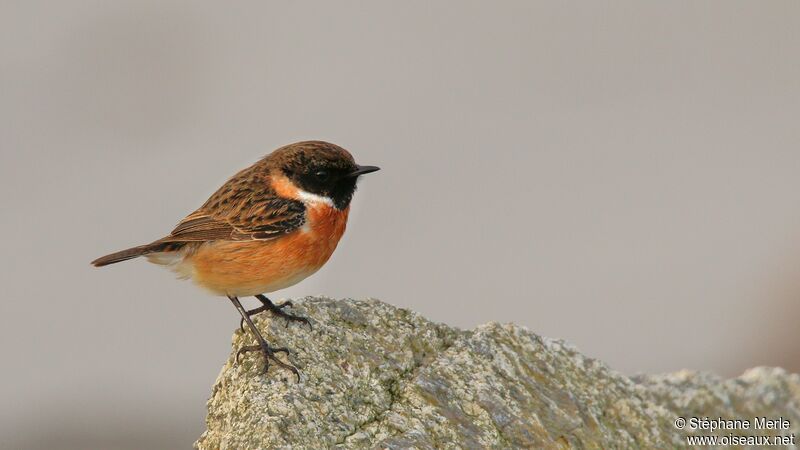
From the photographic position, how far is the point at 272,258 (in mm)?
7062

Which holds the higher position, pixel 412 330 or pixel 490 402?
pixel 412 330

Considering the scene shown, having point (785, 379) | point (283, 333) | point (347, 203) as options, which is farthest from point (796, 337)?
point (283, 333)

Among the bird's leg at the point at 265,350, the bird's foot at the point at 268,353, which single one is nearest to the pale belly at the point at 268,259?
the bird's leg at the point at 265,350

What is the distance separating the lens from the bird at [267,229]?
278 inches

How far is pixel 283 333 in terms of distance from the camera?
6328 millimetres

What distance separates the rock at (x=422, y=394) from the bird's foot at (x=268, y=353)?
0.05 meters

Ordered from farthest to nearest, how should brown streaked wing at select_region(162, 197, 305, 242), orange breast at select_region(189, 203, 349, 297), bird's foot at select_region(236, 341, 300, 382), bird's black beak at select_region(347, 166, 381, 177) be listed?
bird's black beak at select_region(347, 166, 381, 177)
brown streaked wing at select_region(162, 197, 305, 242)
orange breast at select_region(189, 203, 349, 297)
bird's foot at select_region(236, 341, 300, 382)

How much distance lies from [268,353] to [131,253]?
2010 millimetres

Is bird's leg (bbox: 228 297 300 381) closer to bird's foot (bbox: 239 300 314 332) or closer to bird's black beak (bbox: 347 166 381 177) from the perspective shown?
bird's foot (bbox: 239 300 314 332)

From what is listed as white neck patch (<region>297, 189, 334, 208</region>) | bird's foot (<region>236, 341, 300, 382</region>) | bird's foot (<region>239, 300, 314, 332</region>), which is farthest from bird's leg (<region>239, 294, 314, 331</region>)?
white neck patch (<region>297, 189, 334, 208</region>)

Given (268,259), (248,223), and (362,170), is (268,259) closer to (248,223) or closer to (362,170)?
(248,223)

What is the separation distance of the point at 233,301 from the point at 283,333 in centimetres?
96

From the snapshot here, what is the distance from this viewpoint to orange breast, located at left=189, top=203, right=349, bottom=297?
7.03 metres

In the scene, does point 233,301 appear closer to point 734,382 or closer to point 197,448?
point 197,448
